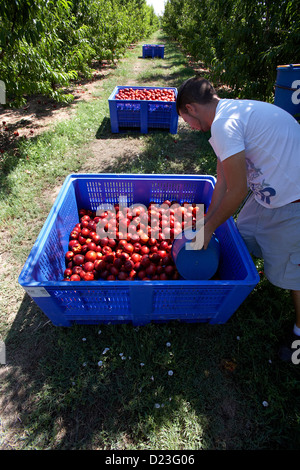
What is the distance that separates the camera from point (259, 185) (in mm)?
1808

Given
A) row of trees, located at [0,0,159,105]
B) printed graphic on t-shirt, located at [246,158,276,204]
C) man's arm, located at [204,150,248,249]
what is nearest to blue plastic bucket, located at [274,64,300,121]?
printed graphic on t-shirt, located at [246,158,276,204]

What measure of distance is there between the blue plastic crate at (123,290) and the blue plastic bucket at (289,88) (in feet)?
4.40

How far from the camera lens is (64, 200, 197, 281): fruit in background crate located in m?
2.50

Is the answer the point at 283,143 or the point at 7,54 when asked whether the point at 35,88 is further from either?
the point at 283,143

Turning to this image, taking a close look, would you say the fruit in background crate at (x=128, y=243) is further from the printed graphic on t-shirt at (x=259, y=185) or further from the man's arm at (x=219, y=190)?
the printed graphic on t-shirt at (x=259, y=185)

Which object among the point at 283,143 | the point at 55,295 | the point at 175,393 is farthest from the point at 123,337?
the point at 283,143

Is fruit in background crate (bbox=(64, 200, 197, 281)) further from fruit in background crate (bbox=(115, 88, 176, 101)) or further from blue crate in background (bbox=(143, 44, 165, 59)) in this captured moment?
blue crate in background (bbox=(143, 44, 165, 59))

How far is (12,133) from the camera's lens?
18.5ft

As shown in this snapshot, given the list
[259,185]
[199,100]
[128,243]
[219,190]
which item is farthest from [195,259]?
[199,100]

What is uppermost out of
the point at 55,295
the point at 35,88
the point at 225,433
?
the point at 35,88

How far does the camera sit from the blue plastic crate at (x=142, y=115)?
525 centimetres

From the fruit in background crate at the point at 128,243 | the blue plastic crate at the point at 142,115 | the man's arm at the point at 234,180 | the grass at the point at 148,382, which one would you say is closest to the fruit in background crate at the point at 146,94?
the blue plastic crate at the point at 142,115

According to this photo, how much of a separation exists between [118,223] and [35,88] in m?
4.13

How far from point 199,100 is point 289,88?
6.29ft
